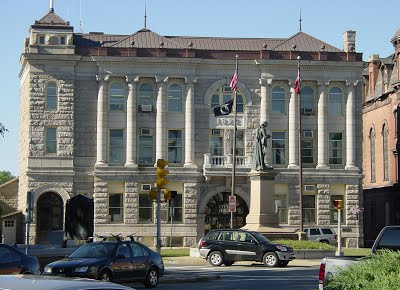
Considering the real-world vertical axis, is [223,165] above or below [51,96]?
below

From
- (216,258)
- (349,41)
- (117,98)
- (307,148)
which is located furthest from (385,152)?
(216,258)

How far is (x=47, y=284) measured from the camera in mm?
7859

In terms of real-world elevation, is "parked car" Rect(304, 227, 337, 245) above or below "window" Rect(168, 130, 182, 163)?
below

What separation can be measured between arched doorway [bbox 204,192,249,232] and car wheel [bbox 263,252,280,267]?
880 inches

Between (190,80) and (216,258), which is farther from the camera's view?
(190,80)

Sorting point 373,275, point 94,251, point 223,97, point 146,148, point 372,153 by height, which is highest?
point 223,97

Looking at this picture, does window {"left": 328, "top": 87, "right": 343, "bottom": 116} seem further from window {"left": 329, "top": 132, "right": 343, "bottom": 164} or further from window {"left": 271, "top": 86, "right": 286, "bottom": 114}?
window {"left": 271, "top": 86, "right": 286, "bottom": 114}

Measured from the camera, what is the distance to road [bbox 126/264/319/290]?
27.3 meters

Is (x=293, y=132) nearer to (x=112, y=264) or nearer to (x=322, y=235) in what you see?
(x=322, y=235)

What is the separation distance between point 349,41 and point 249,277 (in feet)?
113

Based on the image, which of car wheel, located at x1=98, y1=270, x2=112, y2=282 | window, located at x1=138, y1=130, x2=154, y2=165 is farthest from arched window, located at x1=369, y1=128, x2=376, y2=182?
car wheel, located at x1=98, y1=270, x2=112, y2=282

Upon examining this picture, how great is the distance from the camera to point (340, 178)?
6075 centimetres

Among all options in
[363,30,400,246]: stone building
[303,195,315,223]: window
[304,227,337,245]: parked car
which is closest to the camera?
[304,227,337,245]: parked car

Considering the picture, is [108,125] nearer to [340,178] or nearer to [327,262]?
[340,178]
